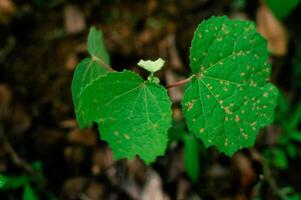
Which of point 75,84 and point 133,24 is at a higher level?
point 133,24

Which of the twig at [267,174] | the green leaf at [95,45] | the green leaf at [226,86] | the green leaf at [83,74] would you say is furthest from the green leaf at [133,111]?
the twig at [267,174]

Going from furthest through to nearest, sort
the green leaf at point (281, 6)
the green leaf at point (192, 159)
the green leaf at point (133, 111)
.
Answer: the green leaf at point (281, 6) < the green leaf at point (192, 159) < the green leaf at point (133, 111)

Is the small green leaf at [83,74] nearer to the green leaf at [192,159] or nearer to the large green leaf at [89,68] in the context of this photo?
the large green leaf at [89,68]

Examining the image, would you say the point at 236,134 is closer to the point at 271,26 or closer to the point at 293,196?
the point at 293,196

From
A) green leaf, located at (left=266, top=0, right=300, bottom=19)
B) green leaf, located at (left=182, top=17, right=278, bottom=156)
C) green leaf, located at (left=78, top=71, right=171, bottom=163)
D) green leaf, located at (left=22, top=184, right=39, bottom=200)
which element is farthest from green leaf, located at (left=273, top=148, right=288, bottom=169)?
green leaf, located at (left=22, top=184, right=39, bottom=200)

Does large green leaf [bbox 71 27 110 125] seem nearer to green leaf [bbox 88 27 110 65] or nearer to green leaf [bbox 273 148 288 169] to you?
green leaf [bbox 88 27 110 65]

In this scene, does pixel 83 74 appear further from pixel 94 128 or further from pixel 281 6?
pixel 281 6

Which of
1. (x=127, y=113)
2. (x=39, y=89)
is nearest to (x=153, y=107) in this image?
(x=127, y=113)
